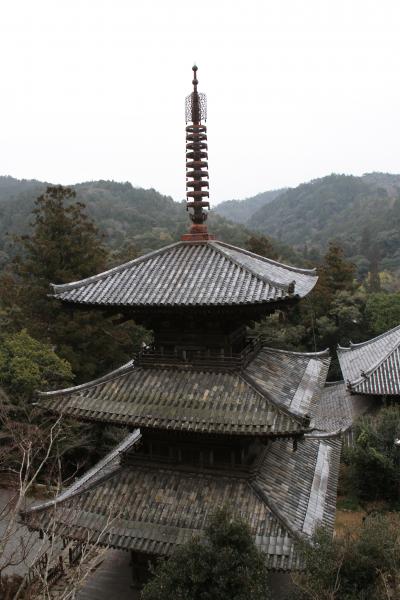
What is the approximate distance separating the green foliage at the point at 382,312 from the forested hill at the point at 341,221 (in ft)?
137

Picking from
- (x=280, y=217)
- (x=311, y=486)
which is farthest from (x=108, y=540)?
(x=280, y=217)

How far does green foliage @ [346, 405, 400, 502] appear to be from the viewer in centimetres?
2250

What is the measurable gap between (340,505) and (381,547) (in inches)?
591

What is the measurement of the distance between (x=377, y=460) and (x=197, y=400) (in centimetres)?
1477

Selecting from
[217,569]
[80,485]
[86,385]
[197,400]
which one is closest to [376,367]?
[197,400]

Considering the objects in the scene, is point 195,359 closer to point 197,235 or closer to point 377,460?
point 197,235

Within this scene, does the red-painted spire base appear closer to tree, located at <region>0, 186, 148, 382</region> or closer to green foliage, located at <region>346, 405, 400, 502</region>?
green foliage, located at <region>346, 405, 400, 502</region>

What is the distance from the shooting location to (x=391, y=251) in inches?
4545

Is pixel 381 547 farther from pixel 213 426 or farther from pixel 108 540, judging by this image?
pixel 108 540

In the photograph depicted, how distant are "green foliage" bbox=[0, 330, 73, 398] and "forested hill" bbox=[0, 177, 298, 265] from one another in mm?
47572

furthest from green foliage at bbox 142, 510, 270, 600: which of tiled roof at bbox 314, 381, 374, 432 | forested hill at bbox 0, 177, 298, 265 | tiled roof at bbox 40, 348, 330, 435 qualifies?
forested hill at bbox 0, 177, 298, 265

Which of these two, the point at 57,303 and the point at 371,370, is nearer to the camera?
the point at 371,370

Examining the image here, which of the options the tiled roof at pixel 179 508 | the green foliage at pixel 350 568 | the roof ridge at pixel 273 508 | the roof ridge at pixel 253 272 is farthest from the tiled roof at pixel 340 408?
the green foliage at pixel 350 568

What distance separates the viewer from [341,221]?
6260 inches
